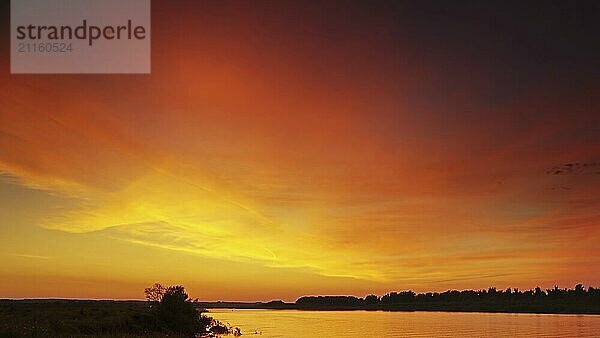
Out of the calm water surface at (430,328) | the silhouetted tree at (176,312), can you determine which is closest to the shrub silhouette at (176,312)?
the silhouetted tree at (176,312)

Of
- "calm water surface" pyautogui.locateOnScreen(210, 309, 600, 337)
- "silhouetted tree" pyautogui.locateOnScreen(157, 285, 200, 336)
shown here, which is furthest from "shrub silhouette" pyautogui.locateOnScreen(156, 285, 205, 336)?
"calm water surface" pyautogui.locateOnScreen(210, 309, 600, 337)

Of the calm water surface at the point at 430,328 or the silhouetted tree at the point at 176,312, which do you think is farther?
the calm water surface at the point at 430,328

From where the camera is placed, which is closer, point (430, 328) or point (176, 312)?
point (176, 312)

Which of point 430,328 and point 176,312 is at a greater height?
point 176,312

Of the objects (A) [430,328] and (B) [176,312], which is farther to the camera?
(A) [430,328]

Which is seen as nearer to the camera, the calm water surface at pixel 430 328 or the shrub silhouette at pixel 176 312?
the shrub silhouette at pixel 176 312

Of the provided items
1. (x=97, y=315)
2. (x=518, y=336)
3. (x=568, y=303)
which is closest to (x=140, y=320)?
(x=97, y=315)

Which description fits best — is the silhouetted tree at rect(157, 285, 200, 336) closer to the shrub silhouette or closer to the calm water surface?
the shrub silhouette

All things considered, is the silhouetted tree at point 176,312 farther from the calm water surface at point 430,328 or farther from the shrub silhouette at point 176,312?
the calm water surface at point 430,328

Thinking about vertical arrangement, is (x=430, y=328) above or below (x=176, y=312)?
below

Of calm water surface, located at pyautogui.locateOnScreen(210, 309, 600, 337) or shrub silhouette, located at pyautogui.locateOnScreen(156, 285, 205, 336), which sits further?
calm water surface, located at pyautogui.locateOnScreen(210, 309, 600, 337)

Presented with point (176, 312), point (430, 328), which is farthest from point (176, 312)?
point (430, 328)

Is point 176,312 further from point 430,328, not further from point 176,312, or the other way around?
point 430,328

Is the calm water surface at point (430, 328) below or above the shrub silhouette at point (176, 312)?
below
